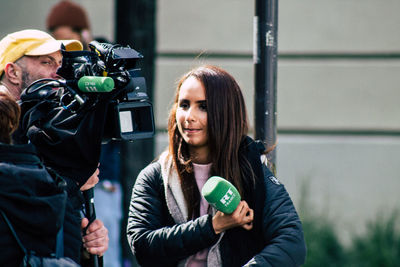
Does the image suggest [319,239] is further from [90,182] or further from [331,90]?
[90,182]

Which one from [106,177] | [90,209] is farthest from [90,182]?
[106,177]

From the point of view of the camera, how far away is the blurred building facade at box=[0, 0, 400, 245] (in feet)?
21.8

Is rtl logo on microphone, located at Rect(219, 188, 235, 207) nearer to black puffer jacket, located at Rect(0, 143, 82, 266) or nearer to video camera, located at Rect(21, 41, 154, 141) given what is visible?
video camera, located at Rect(21, 41, 154, 141)

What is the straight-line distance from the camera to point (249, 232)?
3.09 meters

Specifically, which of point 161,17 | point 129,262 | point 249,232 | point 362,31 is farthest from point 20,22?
point 249,232

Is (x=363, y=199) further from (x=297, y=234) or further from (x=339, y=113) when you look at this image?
(x=297, y=234)

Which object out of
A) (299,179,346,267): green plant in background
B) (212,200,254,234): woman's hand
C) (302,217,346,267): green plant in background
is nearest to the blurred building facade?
(299,179,346,267): green plant in background

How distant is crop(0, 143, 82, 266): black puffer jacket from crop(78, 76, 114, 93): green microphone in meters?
0.33

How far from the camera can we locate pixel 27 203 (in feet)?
8.65

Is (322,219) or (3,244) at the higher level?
(3,244)

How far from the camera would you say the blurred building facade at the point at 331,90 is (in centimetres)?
665

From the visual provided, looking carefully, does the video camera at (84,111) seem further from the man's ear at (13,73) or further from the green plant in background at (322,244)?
the green plant in background at (322,244)

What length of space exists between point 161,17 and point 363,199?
2.58 meters

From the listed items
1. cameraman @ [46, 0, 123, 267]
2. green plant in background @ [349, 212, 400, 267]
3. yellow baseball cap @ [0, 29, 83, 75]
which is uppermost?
yellow baseball cap @ [0, 29, 83, 75]
